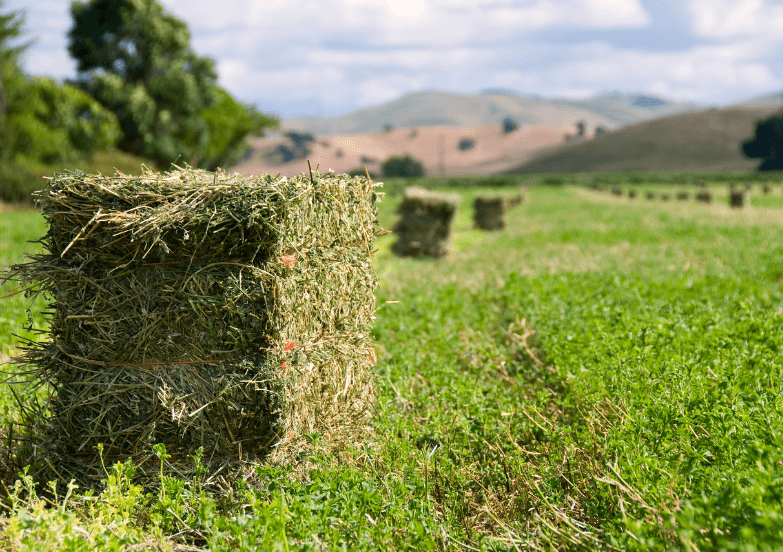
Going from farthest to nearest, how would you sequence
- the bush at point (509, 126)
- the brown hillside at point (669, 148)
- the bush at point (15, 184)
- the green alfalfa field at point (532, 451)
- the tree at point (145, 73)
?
the bush at point (509, 126)
the brown hillside at point (669, 148)
the tree at point (145, 73)
the bush at point (15, 184)
the green alfalfa field at point (532, 451)

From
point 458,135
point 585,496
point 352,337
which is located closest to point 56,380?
point 352,337

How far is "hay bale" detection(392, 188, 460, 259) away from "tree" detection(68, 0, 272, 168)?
35.4 meters

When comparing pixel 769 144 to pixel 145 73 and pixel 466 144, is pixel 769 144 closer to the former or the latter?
pixel 145 73

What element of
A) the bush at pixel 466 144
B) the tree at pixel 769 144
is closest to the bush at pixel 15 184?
the tree at pixel 769 144

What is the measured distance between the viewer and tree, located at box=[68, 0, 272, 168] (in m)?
46.3

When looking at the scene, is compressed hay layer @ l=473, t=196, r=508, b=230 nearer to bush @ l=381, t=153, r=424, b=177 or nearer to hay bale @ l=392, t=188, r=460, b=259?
hay bale @ l=392, t=188, r=460, b=259

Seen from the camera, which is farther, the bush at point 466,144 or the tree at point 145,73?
the bush at point 466,144

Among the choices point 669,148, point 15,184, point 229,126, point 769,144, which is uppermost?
point 669,148

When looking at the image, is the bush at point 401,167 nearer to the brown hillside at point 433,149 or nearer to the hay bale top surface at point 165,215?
the brown hillside at point 433,149

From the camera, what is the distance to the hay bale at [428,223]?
1806cm

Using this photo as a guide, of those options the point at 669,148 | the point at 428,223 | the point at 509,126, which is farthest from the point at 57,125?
the point at 509,126

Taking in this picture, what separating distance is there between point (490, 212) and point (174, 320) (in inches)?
918

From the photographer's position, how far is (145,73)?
164 feet

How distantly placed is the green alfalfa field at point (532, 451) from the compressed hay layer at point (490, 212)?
17275mm
